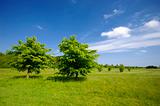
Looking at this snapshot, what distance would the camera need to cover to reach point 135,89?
20.9m

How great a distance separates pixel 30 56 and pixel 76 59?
362 inches

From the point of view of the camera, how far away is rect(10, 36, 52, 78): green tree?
31.7m

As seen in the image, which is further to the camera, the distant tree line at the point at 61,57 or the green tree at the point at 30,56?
the green tree at the point at 30,56

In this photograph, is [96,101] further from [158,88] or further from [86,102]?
[158,88]

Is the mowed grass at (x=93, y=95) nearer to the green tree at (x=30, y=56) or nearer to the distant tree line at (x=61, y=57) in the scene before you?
the distant tree line at (x=61, y=57)

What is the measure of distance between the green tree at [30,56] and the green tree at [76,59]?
4988mm

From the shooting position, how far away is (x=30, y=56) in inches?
1260

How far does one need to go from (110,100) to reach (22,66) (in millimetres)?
21403

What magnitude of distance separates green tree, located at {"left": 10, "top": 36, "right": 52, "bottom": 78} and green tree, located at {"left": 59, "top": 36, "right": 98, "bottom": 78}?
4.99 meters

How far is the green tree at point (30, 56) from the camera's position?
1249 inches

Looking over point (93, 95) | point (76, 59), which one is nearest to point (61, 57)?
point (76, 59)

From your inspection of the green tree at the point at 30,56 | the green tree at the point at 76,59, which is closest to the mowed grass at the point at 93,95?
the green tree at the point at 76,59

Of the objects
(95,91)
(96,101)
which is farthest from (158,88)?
(96,101)

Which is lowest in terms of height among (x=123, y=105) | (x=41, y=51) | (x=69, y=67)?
(x=123, y=105)
